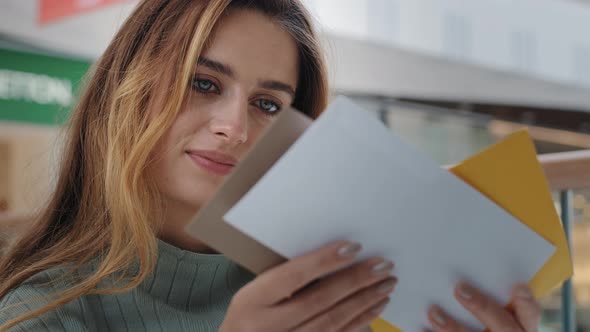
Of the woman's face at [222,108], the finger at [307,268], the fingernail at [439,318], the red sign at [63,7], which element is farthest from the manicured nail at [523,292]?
the red sign at [63,7]

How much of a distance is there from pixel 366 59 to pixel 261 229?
662cm

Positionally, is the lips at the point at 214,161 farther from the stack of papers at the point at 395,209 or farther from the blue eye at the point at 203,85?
the stack of papers at the point at 395,209

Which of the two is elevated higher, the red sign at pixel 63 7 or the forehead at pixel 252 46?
the forehead at pixel 252 46

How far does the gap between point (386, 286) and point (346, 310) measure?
0.06m

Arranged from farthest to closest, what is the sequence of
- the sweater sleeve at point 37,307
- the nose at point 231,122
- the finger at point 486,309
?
the nose at point 231,122, the sweater sleeve at point 37,307, the finger at point 486,309

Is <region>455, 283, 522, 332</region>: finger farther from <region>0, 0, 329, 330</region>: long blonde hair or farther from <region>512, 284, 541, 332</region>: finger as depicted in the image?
<region>0, 0, 329, 330</region>: long blonde hair

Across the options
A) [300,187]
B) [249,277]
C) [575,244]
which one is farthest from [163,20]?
[575,244]

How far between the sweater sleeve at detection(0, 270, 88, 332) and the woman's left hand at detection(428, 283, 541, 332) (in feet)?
1.83

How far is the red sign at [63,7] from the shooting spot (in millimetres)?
4586

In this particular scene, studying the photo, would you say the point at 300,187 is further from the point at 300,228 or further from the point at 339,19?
the point at 339,19

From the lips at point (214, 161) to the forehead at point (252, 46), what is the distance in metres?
0.16

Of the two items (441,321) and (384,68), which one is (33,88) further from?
(441,321)

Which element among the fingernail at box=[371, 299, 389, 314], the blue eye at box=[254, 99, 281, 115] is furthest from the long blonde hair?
the fingernail at box=[371, 299, 389, 314]

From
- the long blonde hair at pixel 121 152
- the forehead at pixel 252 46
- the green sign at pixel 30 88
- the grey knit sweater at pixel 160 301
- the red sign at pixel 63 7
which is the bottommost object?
the green sign at pixel 30 88
